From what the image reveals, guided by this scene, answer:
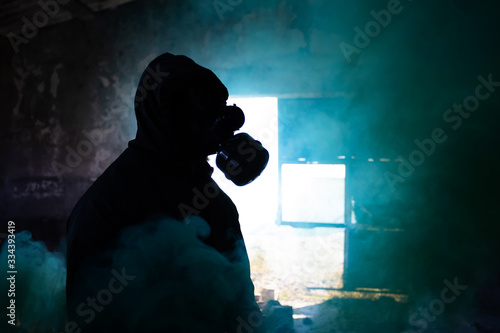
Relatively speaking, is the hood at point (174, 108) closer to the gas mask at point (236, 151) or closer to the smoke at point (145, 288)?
the gas mask at point (236, 151)

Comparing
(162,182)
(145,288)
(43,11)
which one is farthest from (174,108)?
(43,11)

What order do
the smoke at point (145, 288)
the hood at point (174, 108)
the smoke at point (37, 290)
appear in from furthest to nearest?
the hood at point (174, 108) → the smoke at point (37, 290) → the smoke at point (145, 288)

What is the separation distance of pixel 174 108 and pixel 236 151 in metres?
0.43

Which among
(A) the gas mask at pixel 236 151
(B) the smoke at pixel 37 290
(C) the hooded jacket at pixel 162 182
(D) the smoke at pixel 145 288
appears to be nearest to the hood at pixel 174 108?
(C) the hooded jacket at pixel 162 182

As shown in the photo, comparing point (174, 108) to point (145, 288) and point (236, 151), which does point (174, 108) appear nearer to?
point (236, 151)

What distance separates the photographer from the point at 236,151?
1.73m

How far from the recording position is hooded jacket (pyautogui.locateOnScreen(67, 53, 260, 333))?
1378mm

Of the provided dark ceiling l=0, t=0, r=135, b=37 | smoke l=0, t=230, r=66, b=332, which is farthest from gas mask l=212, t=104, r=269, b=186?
dark ceiling l=0, t=0, r=135, b=37

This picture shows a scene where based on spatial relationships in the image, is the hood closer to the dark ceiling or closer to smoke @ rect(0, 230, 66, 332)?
smoke @ rect(0, 230, 66, 332)

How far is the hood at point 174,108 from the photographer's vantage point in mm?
1629

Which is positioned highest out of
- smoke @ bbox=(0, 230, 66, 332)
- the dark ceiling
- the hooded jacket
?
the dark ceiling

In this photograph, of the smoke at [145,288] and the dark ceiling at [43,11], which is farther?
the dark ceiling at [43,11]

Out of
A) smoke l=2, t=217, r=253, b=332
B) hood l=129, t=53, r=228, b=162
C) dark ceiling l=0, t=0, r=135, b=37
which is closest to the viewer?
smoke l=2, t=217, r=253, b=332

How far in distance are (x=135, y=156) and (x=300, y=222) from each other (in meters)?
3.45
